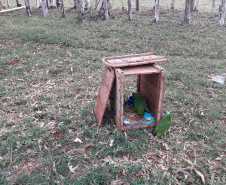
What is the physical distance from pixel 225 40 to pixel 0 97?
28.4ft

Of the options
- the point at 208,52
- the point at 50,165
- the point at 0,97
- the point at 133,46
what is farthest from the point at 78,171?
the point at 208,52

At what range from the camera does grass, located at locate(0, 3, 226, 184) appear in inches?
111

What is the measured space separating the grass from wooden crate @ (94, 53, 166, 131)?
0.31 meters

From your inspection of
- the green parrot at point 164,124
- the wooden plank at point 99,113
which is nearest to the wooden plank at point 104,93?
the wooden plank at point 99,113

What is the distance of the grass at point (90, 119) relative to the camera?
9.23 ft

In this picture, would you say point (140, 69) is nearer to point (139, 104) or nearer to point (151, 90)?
point (151, 90)

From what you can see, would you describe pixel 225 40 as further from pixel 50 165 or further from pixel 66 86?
pixel 50 165

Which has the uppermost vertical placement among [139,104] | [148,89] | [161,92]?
[161,92]

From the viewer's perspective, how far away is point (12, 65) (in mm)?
6305

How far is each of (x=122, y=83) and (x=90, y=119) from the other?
1150 mm

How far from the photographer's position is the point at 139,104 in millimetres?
3812

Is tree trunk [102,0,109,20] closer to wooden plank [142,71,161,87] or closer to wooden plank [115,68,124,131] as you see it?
wooden plank [142,71,161,87]

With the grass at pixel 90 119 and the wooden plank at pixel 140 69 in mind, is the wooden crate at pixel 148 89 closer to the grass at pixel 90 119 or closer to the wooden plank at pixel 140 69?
the wooden plank at pixel 140 69

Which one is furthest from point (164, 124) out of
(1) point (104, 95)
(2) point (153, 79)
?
(1) point (104, 95)
